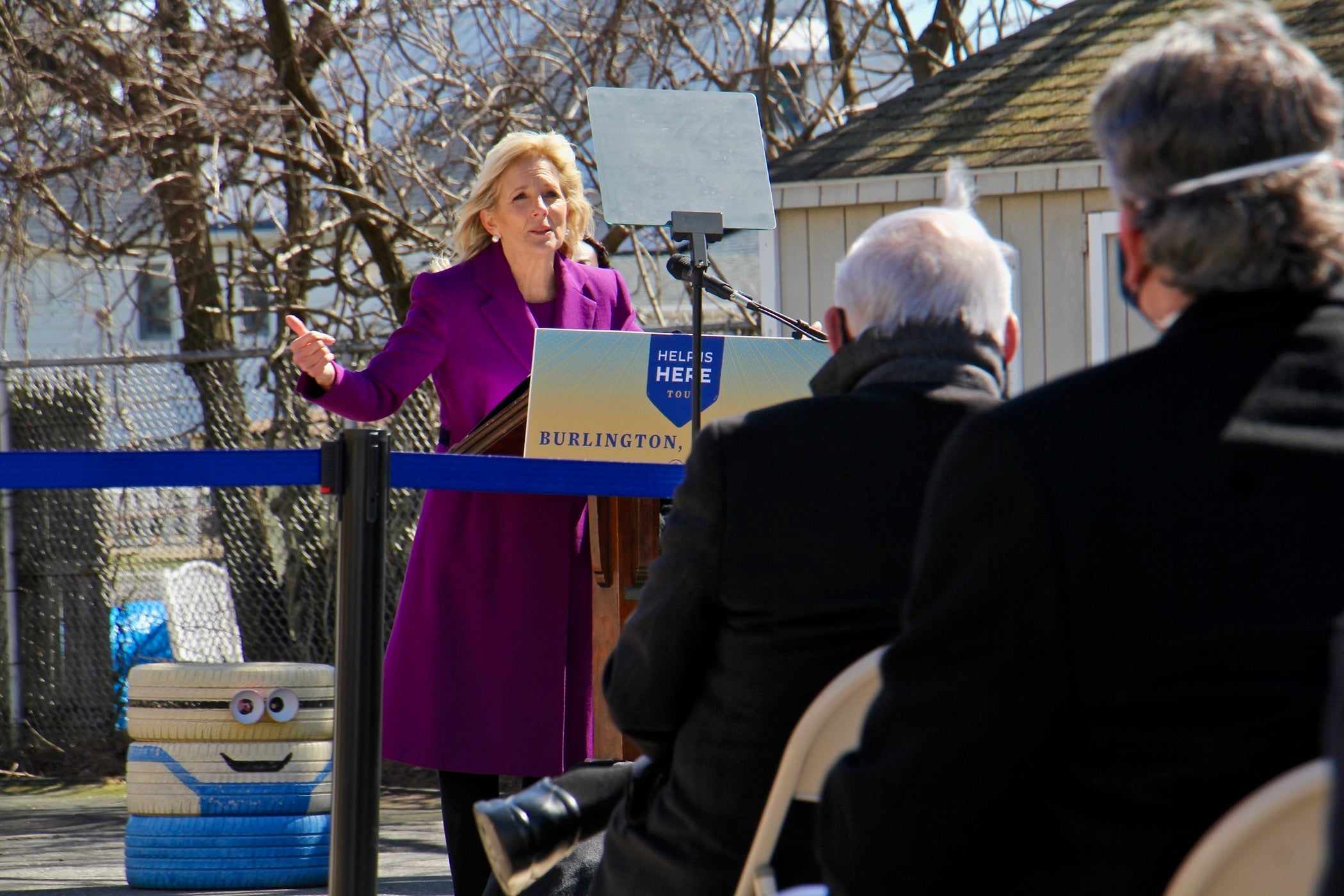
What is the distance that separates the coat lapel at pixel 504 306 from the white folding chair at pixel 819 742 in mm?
1967

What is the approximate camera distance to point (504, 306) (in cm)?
362

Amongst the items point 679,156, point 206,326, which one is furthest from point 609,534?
point 206,326

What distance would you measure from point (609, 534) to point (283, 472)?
820 millimetres

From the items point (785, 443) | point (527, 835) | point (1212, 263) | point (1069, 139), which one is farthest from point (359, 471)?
point (1069, 139)

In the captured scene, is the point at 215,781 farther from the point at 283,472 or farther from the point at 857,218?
the point at 857,218

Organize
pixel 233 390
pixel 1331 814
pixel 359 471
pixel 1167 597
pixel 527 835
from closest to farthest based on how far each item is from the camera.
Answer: pixel 1331 814
pixel 1167 597
pixel 527 835
pixel 359 471
pixel 233 390

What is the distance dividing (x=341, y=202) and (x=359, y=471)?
216 inches

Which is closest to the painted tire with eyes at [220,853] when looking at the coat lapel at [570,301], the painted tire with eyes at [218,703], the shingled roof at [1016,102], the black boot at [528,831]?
the painted tire with eyes at [218,703]

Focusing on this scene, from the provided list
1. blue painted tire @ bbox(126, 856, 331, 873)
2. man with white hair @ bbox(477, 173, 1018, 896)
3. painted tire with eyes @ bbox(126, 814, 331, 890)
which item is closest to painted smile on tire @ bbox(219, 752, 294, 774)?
painted tire with eyes @ bbox(126, 814, 331, 890)

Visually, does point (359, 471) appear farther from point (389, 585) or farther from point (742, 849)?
point (389, 585)

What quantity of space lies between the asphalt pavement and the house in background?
3322mm

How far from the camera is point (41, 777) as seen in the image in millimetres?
6953

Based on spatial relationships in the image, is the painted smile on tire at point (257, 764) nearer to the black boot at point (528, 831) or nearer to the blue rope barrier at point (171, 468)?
the blue rope barrier at point (171, 468)

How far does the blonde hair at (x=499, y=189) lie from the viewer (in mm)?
3643
